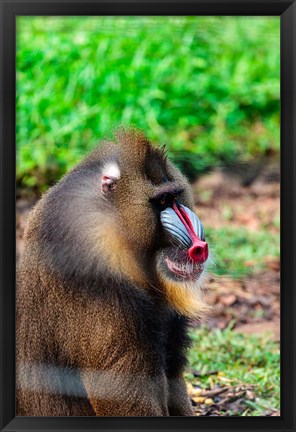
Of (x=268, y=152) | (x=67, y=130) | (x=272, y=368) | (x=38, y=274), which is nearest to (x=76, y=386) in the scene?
(x=38, y=274)

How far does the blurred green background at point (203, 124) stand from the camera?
11.9ft

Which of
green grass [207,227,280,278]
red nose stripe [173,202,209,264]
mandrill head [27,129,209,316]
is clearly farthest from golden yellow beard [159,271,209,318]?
green grass [207,227,280,278]

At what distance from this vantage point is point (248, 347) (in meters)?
4.14

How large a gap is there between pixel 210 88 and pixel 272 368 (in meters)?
2.41

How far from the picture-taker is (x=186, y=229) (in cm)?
303

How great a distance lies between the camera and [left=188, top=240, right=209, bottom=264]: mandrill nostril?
119 inches

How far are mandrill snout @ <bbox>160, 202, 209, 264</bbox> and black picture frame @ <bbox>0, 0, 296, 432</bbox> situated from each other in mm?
279

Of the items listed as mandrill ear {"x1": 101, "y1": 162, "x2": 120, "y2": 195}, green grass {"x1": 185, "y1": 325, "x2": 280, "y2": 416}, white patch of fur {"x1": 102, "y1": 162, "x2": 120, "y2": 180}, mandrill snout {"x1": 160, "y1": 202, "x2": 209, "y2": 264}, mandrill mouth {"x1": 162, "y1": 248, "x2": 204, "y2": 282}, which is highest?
white patch of fur {"x1": 102, "y1": 162, "x2": 120, "y2": 180}

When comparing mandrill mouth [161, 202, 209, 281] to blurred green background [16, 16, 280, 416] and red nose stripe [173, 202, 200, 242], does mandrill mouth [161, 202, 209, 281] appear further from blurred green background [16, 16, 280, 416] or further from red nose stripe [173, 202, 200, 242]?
blurred green background [16, 16, 280, 416]

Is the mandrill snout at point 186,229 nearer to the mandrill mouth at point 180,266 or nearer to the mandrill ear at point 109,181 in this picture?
the mandrill mouth at point 180,266

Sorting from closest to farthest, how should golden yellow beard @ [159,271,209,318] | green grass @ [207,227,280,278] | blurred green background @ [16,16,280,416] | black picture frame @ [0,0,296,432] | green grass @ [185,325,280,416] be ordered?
black picture frame @ [0,0,296,432] < golden yellow beard @ [159,271,209,318] < green grass @ [185,325,280,416] < blurred green background @ [16,16,280,416] < green grass @ [207,227,280,278]

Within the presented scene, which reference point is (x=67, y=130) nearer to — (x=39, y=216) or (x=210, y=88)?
(x=210, y=88)
